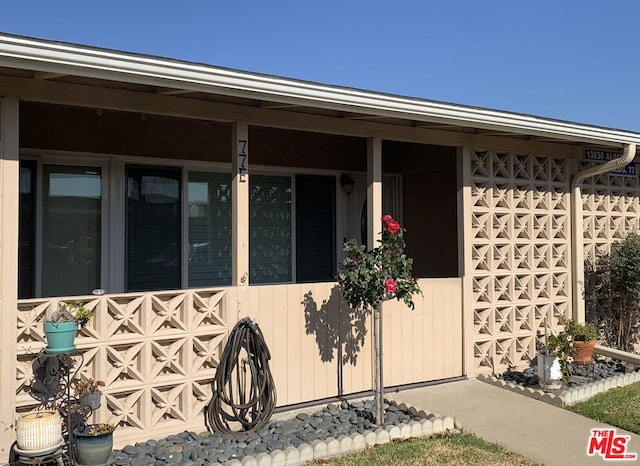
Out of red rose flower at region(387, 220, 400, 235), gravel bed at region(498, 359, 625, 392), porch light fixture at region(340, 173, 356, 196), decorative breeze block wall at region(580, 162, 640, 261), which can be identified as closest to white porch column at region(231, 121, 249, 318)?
red rose flower at region(387, 220, 400, 235)

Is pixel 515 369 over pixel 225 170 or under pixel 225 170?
under

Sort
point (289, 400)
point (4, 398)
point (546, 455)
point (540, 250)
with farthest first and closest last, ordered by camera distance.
A: point (540, 250) → point (289, 400) → point (546, 455) → point (4, 398)

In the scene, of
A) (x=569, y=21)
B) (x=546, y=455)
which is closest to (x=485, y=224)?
(x=546, y=455)

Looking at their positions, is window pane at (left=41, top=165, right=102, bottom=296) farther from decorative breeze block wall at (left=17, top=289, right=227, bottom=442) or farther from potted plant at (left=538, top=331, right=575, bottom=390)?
potted plant at (left=538, top=331, right=575, bottom=390)

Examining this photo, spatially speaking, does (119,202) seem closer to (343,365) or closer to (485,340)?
(343,365)

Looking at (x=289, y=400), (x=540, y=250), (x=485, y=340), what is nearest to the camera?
(x=289, y=400)

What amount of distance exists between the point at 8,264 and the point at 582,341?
567 centimetres

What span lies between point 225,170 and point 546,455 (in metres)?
4.26

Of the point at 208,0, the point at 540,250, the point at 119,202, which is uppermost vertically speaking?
the point at 208,0

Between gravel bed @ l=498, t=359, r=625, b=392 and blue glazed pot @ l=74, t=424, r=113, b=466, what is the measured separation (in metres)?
4.21

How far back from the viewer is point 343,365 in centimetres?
560

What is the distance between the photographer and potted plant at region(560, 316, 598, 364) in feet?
21.2

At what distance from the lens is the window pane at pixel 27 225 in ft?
18.3

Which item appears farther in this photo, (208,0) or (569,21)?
(569,21)
